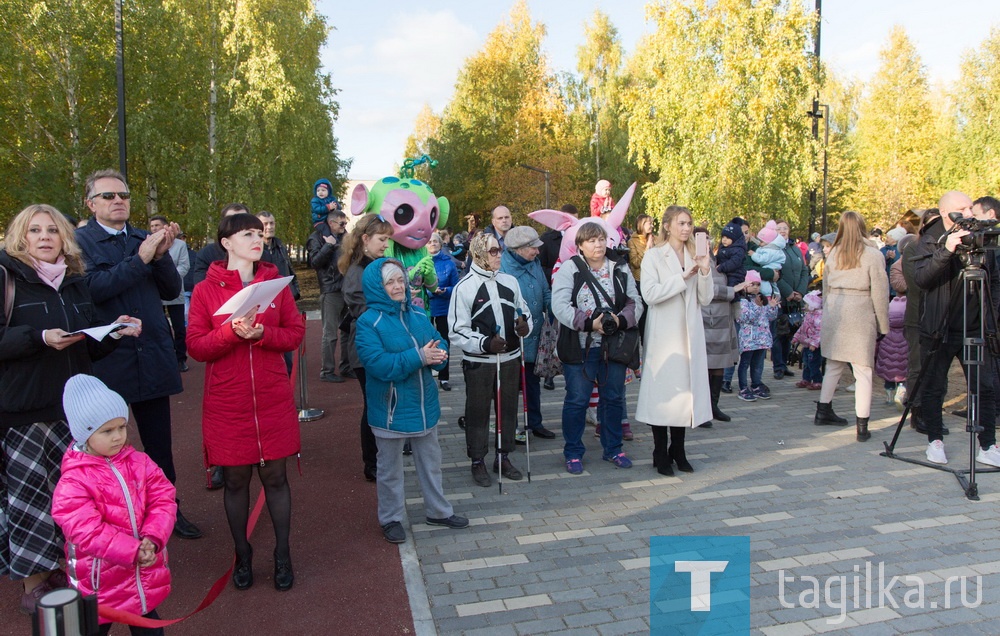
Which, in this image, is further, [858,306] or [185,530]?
[858,306]

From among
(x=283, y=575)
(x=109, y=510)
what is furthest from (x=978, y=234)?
(x=109, y=510)

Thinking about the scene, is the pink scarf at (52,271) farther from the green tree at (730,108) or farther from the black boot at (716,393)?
the green tree at (730,108)

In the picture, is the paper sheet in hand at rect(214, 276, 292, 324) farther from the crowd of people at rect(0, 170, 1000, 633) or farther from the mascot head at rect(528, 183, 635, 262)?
the mascot head at rect(528, 183, 635, 262)

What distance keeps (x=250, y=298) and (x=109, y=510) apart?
3.89ft

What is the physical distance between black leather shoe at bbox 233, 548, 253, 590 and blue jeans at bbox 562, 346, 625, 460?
279 cm

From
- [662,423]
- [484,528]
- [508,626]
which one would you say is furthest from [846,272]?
[508,626]

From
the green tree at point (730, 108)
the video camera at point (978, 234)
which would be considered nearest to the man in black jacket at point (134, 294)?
the video camera at point (978, 234)

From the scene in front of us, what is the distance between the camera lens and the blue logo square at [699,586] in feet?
11.6

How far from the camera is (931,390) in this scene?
5895 mm

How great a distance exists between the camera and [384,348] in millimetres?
4473

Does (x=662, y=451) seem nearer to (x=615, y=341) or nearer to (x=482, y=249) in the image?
(x=615, y=341)

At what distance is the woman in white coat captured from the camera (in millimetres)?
5672

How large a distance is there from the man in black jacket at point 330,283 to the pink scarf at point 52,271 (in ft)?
12.8

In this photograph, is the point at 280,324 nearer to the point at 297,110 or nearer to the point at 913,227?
the point at 913,227
